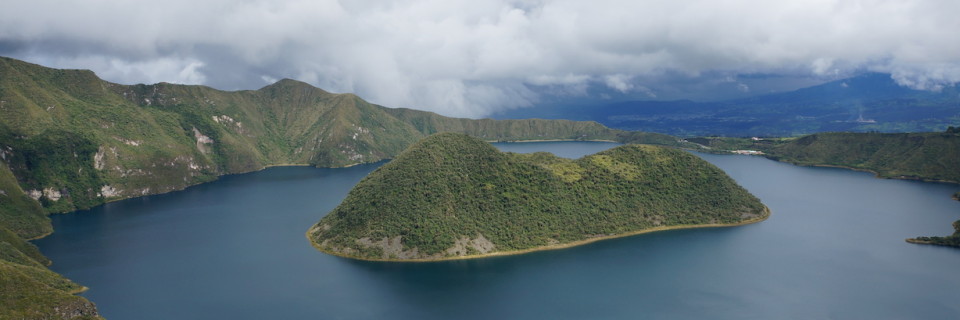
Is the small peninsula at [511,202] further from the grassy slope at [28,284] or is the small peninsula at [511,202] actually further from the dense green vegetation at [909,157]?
the dense green vegetation at [909,157]

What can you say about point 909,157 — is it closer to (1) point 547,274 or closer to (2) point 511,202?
(2) point 511,202

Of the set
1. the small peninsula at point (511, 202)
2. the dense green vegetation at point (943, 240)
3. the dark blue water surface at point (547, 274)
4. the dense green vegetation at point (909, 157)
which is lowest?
the dark blue water surface at point (547, 274)

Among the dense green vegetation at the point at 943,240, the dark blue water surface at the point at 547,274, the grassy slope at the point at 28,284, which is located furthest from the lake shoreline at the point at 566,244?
the grassy slope at the point at 28,284

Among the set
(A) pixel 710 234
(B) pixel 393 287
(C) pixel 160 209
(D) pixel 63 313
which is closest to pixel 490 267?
(B) pixel 393 287

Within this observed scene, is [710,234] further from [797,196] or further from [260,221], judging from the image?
[260,221]

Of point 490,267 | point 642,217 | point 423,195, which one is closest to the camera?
point 490,267

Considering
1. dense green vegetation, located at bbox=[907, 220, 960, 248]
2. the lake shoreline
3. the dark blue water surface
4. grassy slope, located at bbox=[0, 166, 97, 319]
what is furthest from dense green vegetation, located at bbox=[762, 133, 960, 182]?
grassy slope, located at bbox=[0, 166, 97, 319]
